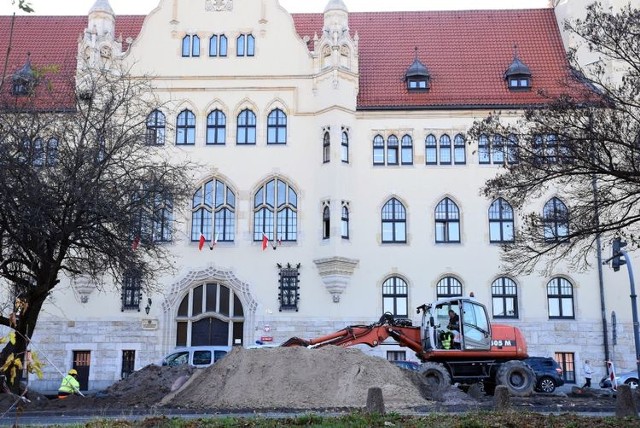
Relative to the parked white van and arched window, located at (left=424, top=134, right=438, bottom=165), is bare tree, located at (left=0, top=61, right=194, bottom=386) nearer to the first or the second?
the parked white van

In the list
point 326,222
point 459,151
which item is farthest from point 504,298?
point 326,222

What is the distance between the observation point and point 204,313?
35.5 metres

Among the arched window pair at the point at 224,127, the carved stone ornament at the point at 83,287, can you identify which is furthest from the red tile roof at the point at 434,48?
the carved stone ornament at the point at 83,287

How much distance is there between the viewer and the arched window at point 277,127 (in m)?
36.7

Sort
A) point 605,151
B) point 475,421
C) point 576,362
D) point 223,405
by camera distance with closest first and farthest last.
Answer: point 475,421 < point 605,151 < point 223,405 < point 576,362

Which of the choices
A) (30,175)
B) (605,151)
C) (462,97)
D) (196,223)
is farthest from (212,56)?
(605,151)

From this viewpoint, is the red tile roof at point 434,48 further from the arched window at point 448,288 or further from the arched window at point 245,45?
the arched window at point 448,288

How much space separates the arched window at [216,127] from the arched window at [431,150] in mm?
8741

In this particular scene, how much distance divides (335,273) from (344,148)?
543cm

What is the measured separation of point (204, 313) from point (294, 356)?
46.2 feet

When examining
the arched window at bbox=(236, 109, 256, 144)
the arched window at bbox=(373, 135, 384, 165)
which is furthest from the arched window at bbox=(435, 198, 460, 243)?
the arched window at bbox=(236, 109, 256, 144)

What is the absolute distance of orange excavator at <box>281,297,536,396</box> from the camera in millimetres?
24719

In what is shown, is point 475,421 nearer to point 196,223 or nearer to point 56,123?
point 56,123

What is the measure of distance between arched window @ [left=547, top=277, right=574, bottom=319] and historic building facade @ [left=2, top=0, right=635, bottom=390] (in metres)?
0.09
